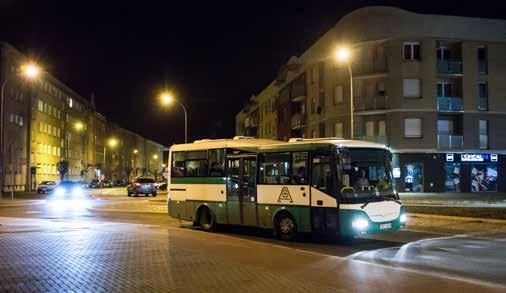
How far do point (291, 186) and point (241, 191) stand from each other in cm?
236

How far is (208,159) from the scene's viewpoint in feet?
66.7

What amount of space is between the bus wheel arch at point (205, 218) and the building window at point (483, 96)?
3516cm

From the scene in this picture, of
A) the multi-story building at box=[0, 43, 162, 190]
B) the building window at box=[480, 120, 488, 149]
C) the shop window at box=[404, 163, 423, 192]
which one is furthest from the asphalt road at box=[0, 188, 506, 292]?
the multi-story building at box=[0, 43, 162, 190]

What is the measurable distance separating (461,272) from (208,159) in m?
10.6

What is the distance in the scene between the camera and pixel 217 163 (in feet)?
65.6

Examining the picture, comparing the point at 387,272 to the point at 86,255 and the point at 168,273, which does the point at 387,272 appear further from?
the point at 86,255

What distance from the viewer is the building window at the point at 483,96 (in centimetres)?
4888

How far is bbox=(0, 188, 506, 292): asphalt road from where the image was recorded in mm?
10000

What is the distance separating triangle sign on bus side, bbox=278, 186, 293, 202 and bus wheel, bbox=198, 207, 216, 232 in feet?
11.8

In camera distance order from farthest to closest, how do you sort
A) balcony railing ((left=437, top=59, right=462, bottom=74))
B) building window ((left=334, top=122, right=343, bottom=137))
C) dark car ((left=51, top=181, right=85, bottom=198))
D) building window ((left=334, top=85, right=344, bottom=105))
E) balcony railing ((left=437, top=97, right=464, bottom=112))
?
dark car ((left=51, top=181, right=85, bottom=198)) < building window ((left=334, top=85, right=344, bottom=105)) < building window ((left=334, top=122, right=343, bottom=137)) < balcony railing ((left=437, top=59, right=462, bottom=74)) < balcony railing ((left=437, top=97, right=464, bottom=112))

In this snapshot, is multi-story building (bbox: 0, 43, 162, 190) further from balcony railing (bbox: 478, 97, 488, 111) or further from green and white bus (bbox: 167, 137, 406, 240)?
balcony railing (bbox: 478, 97, 488, 111)

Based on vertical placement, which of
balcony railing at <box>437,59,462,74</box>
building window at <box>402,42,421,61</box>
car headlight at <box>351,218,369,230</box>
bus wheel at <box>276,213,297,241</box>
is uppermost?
building window at <box>402,42,421,61</box>

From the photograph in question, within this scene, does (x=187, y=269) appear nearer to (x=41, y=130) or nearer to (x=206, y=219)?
(x=206, y=219)

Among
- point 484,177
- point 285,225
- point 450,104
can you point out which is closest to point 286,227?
point 285,225
